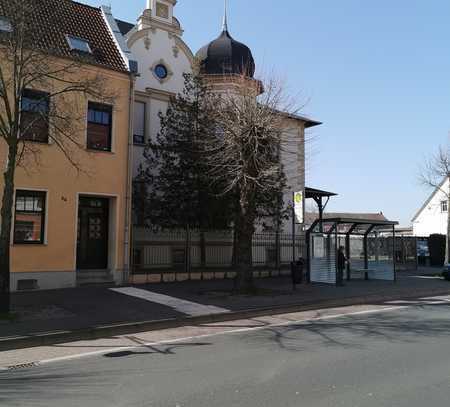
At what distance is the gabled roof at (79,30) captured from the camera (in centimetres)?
1719

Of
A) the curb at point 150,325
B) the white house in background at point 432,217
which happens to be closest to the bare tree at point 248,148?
the curb at point 150,325

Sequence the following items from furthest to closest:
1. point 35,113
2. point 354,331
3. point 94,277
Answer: point 94,277, point 35,113, point 354,331

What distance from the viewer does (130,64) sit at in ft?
61.1

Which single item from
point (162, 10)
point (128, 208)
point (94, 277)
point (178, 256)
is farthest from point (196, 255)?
point (162, 10)

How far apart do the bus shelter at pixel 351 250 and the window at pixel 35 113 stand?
1058 cm

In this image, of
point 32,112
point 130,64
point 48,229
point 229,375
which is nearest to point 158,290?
point 48,229

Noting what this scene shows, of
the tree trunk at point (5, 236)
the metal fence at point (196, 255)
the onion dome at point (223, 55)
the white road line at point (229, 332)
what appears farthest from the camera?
the onion dome at point (223, 55)

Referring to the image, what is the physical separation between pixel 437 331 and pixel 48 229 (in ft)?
39.0

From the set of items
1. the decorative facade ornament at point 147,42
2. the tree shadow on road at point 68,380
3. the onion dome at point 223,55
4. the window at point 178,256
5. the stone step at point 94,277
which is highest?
the onion dome at point 223,55

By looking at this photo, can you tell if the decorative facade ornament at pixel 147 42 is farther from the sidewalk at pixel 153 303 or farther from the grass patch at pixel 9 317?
the grass patch at pixel 9 317

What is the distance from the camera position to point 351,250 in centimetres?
2486

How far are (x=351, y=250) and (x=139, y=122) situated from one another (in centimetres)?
1172

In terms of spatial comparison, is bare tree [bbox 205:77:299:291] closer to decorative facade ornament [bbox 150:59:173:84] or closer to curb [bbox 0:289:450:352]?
curb [bbox 0:289:450:352]

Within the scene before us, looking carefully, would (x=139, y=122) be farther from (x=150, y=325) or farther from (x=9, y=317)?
(x=150, y=325)
